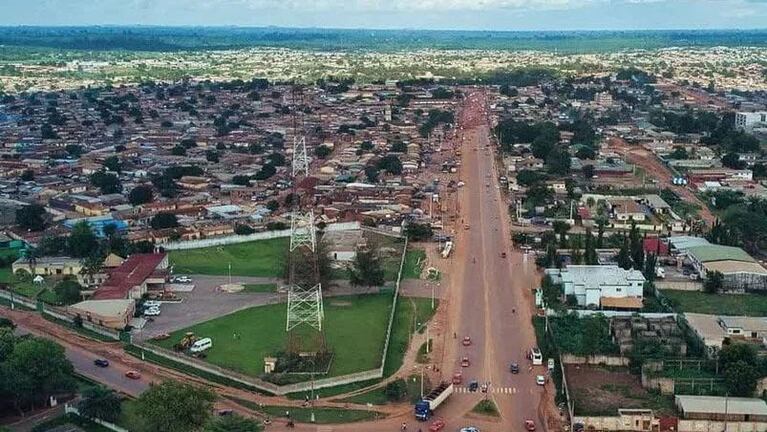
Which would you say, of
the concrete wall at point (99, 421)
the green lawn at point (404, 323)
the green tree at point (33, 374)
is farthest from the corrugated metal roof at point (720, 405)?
the green tree at point (33, 374)

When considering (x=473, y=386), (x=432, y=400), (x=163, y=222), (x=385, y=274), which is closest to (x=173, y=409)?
(x=432, y=400)

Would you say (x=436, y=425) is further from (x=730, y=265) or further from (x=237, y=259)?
(x=237, y=259)

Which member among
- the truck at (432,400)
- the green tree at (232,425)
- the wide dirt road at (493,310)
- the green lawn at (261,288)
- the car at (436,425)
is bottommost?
the wide dirt road at (493,310)

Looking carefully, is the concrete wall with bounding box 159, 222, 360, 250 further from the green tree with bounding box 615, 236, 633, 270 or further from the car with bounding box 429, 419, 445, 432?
the car with bounding box 429, 419, 445, 432

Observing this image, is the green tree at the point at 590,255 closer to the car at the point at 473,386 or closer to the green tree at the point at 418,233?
the green tree at the point at 418,233

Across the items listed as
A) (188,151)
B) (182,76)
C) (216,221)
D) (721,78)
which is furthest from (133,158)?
(721,78)
